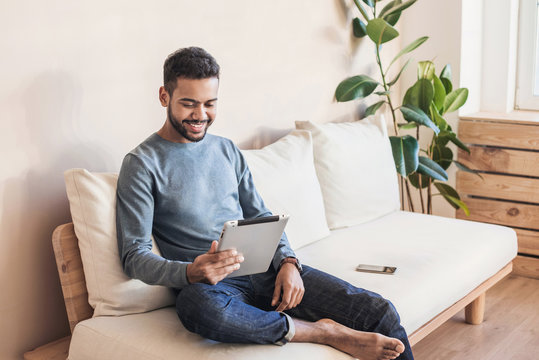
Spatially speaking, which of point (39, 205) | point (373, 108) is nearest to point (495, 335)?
point (373, 108)

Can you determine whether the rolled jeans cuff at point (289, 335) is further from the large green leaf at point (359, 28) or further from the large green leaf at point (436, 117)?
the large green leaf at point (359, 28)

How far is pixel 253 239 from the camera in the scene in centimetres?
170

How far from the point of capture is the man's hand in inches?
73.2

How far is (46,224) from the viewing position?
2.00m

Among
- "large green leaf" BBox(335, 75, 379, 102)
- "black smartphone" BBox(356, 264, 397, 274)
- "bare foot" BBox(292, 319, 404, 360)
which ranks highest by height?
"large green leaf" BBox(335, 75, 379, 102)

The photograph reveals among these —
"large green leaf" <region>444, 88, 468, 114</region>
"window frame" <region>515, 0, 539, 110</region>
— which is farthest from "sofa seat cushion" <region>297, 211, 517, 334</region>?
"window frame" <region>515, 0, 539, 110</region>

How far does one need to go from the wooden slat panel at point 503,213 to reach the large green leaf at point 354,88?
0.85 metres

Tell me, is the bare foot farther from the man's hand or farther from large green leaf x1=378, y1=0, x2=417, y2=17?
large green leaf x1=378, y1=0, x2=417, y2=17

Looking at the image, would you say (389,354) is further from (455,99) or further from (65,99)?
(455,99)

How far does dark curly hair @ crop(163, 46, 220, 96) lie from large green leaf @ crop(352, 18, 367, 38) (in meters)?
1.43

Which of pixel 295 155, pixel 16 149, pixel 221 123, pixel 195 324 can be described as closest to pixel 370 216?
pixel 295 155

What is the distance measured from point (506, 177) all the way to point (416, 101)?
26.2 inches

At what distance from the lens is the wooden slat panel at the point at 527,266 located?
3273 millimetres

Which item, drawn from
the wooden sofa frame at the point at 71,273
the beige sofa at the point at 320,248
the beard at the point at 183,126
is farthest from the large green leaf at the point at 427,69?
the wooden sofa frame at the point at 71,273
